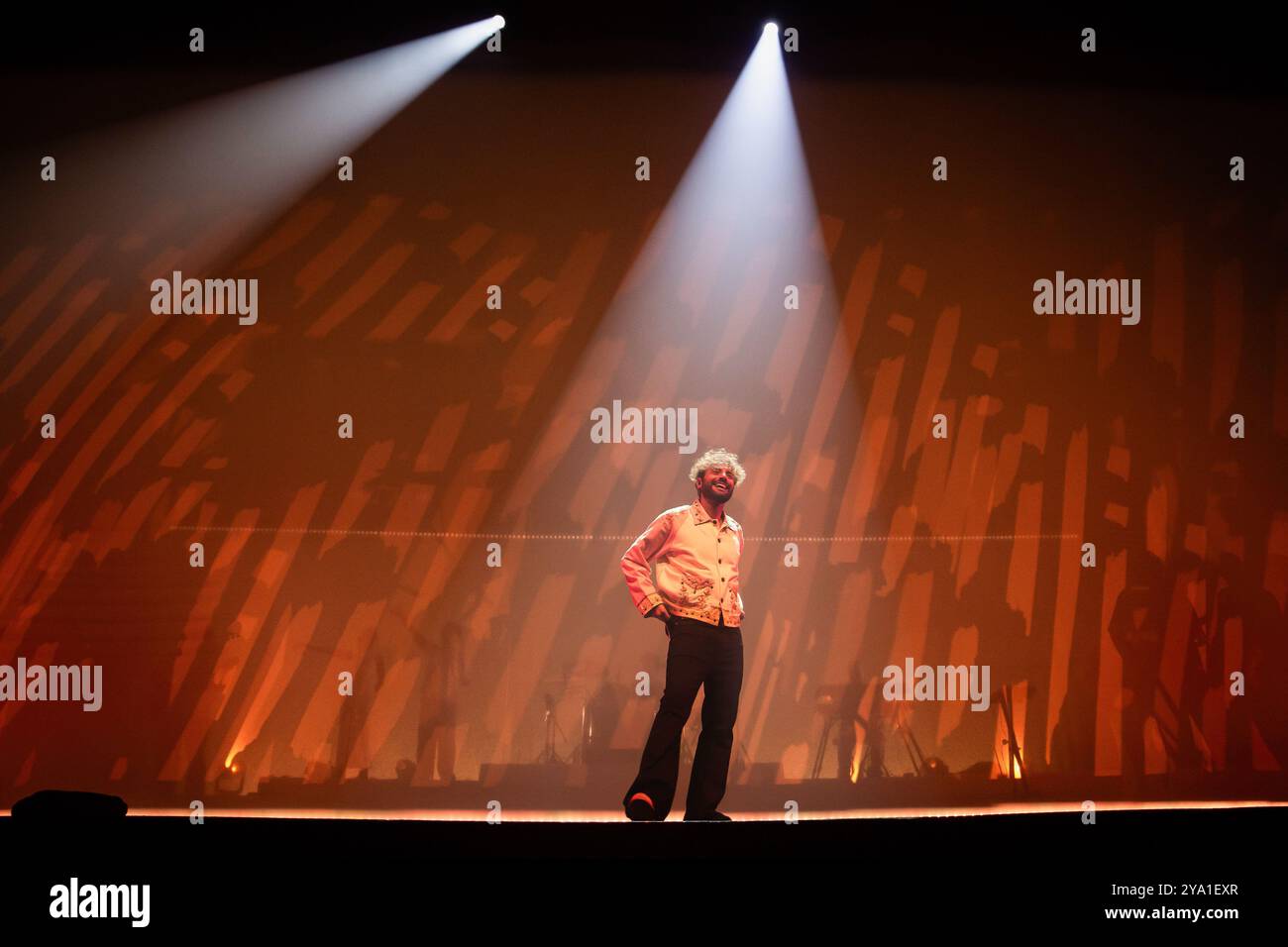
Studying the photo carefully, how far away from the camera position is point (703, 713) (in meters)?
3.60

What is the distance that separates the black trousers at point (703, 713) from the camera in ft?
11.5

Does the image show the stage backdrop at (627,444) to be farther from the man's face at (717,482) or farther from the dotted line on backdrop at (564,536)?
→ the man's face at (717,482)

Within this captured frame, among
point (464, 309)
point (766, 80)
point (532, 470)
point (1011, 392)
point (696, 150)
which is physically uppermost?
point (766, 80)

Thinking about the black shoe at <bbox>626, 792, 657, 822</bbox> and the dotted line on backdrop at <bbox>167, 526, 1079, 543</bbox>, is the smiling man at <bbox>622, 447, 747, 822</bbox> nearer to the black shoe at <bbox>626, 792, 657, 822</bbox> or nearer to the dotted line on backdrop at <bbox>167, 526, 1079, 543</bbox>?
the black shoe at <bbox>626, 792, 657, 822</bbox>

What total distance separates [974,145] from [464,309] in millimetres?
2880

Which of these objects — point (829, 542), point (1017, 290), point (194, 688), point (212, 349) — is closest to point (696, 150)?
point (1017, 290)

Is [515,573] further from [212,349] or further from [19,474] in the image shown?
[19,474]

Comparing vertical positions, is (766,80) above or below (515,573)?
above

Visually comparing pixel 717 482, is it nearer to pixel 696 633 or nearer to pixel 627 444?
pixel 696 633

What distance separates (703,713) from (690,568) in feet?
1.74

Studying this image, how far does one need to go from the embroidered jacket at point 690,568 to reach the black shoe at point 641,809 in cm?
65

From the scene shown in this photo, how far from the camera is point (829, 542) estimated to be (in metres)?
5.14
